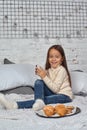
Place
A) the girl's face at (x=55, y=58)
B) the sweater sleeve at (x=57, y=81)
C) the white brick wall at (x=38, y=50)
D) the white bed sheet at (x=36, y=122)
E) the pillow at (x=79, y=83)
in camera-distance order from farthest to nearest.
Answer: the white brick wall at (x=38, y=50) < the pillow at (x=79, y=83) < the girl's face at (x=55, y=58) < the sweater sleeve at (x=57, y=81) < the white bed sheet at (x=36, y=122)

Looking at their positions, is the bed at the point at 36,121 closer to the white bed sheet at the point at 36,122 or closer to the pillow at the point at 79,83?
the white bed sheet at the point at 36,122

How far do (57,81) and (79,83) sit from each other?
14.2 inches

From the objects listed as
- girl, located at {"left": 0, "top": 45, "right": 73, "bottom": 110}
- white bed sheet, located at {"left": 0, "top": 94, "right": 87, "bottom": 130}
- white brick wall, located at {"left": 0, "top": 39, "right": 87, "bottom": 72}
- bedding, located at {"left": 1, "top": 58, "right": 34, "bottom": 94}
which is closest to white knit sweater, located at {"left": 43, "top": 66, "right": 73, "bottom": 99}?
girl, located at {"left": 0, "top": 45, "right": 73, "bottom": 110}

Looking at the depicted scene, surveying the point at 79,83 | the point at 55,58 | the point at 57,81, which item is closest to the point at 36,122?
the point at 57,81

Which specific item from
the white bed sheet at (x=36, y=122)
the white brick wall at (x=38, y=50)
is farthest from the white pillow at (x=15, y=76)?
the white bed sheet at (x=36, y=122)

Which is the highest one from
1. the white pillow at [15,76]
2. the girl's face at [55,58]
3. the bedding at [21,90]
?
the girl's face at [55,58]

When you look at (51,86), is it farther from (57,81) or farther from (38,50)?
(38,50)

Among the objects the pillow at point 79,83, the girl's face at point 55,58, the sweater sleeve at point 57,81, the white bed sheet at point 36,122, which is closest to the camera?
the white bed sheet at point 36,122

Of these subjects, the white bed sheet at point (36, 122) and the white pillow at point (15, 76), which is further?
the white pillow at point (15, 76)

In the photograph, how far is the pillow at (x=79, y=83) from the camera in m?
2.36

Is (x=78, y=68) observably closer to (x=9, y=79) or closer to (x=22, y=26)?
(x=22, y=26)

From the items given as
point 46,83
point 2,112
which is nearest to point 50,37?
point 46,83

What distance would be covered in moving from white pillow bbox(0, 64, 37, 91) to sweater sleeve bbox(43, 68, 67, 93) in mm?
318

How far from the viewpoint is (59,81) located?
82.6 inches
